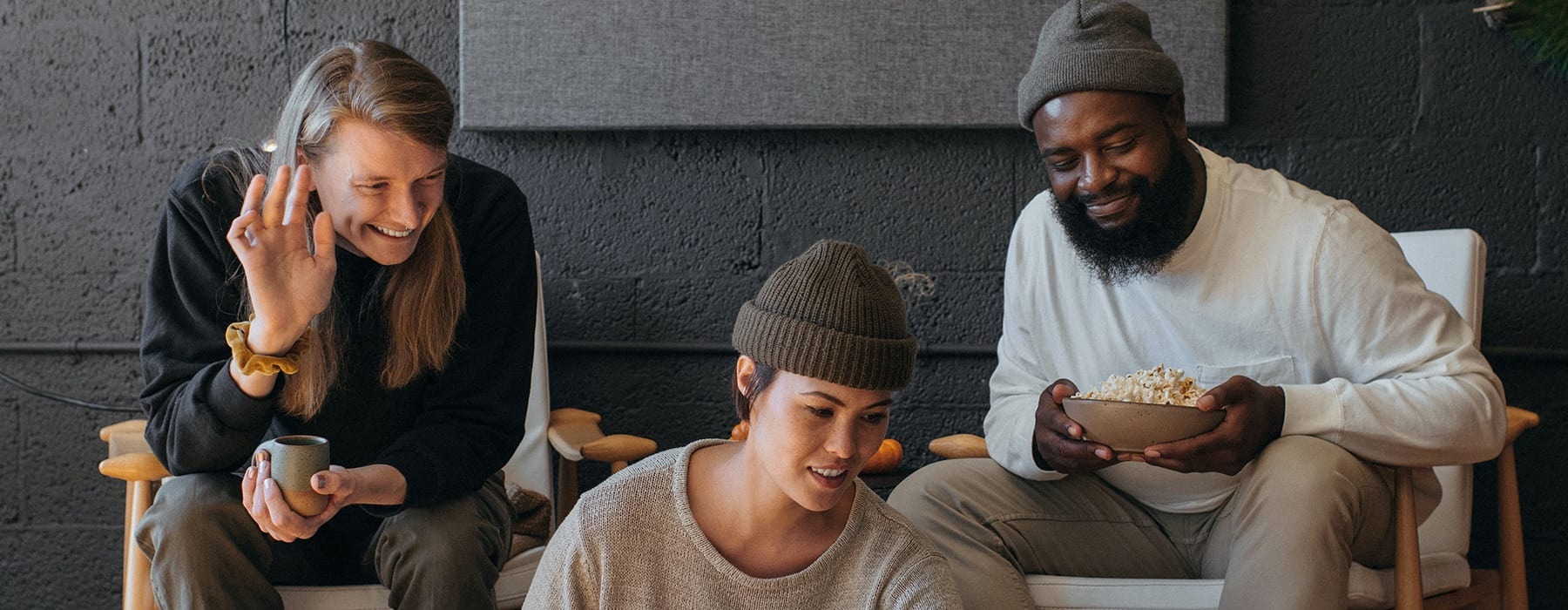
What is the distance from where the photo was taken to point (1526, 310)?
9.12 ft

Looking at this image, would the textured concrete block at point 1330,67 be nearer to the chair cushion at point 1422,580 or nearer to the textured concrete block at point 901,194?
the textured concrete block at point 901,194

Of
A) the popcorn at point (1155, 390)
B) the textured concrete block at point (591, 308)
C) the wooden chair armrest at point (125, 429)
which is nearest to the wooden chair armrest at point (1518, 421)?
the popcorn at point (1155, 390)

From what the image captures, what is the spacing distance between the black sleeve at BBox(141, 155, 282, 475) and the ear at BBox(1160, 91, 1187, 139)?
4.63ft

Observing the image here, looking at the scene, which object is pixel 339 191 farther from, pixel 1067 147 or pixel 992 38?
pixel 992 38

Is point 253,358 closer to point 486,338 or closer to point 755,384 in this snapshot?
point 486,338

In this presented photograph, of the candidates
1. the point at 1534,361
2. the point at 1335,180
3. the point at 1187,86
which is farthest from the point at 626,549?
the point at 1534,361

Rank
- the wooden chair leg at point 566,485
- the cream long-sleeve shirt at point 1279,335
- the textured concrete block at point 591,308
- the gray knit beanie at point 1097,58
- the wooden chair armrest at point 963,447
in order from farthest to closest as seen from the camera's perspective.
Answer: the textured concrete block at point 591,308
the wooden chair leg at point 566,485
the wooden chair armrest at point 963,447
the gray knit beanie at point 1097,58
the cream long-sleeve shirt at point 1279,335

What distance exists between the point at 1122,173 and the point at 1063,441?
44cm

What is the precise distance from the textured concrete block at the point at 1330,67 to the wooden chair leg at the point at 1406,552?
3.53 ft

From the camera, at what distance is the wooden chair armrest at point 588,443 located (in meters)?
2.44

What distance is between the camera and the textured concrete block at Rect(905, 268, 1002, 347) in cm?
290

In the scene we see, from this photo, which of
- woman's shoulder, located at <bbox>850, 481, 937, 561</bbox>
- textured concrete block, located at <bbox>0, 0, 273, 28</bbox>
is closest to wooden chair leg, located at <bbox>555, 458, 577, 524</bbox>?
woman's shoulder, located at <bbox>850, 481, 937, 561</bbox>

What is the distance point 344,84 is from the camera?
1870 mm

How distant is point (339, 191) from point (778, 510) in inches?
29.6
